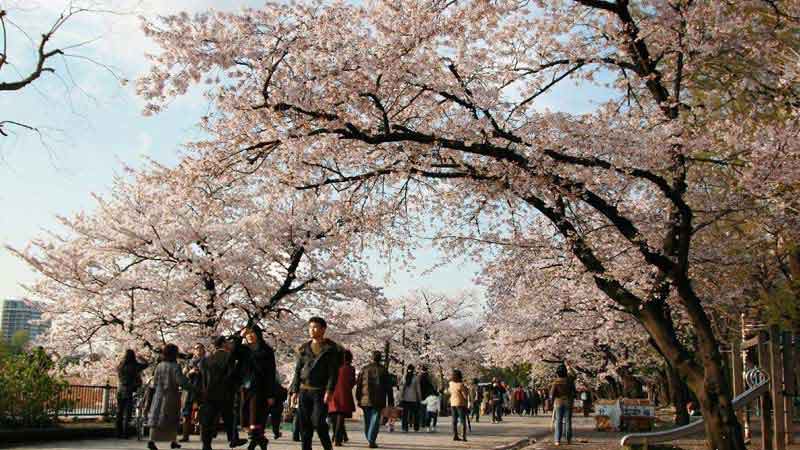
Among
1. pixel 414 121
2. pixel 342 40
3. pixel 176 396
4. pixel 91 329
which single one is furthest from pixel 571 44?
pixel 91 329

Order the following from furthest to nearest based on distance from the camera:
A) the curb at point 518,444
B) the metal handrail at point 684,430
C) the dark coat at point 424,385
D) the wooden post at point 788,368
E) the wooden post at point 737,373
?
the dark coat at point 424,385, the wooden post at point 737,373, the curb at point 518,444, the metal handrail at point 684,430, the wooden post at point 788,368

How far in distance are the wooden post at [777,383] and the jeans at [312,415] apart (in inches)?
251

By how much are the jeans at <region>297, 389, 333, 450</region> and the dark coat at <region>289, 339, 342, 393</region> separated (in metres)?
0.12

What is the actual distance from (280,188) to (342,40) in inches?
114

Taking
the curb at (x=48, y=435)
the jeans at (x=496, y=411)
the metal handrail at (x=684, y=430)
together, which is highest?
the metal handrail at (x=684, y=430)

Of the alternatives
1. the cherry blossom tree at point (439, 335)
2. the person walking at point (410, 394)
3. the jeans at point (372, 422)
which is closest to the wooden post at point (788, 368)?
the jeans at point (372, 422)

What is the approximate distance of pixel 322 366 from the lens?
10.4 m

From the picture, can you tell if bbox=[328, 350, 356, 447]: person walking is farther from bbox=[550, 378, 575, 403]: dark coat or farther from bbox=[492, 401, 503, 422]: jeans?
bbox=[492, 401, 503, 422]: jeans

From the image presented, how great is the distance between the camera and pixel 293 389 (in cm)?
1084

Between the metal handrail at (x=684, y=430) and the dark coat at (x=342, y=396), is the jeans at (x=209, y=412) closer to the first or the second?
the dark coat at (x=342, y=396)

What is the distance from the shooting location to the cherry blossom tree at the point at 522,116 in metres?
10.7

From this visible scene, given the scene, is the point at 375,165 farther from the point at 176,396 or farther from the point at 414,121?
the point at 176,396

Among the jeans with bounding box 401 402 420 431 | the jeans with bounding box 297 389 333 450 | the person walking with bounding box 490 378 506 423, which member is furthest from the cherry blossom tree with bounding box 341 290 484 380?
the jeans with bounding box 297 389 333 450

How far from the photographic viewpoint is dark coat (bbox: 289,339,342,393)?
34.1 feet
